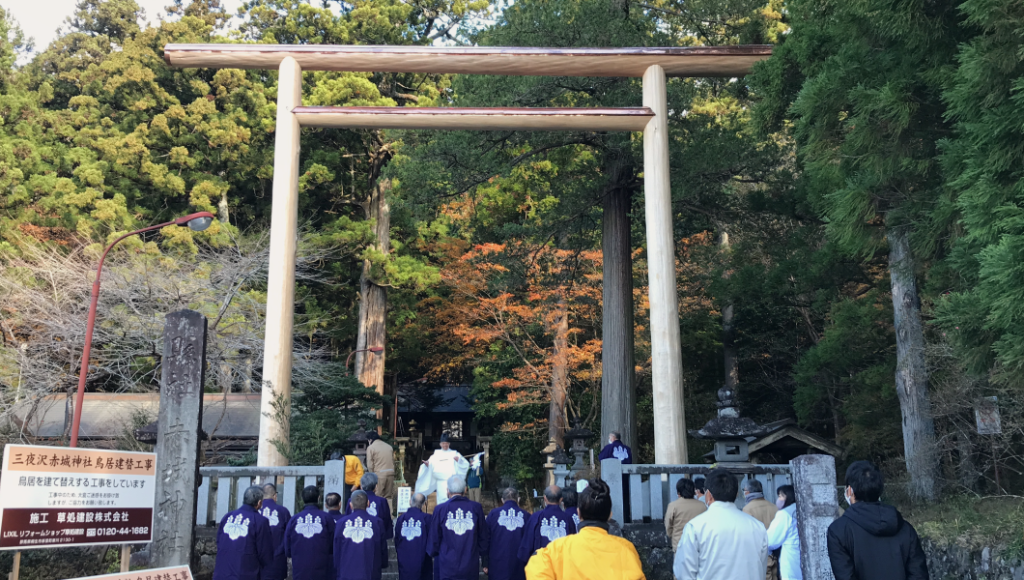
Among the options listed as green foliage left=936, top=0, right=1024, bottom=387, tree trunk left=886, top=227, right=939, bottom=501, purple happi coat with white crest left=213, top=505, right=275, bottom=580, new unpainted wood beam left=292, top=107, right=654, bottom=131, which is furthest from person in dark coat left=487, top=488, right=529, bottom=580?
tree trunk left=886, top=227, right=939, bottom=501

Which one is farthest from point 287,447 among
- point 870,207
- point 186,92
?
point 186,92

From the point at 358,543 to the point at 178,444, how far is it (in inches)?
67.5

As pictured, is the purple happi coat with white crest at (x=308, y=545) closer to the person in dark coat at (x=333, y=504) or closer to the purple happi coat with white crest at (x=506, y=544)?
the person in dark coat at (x=333, y=504)

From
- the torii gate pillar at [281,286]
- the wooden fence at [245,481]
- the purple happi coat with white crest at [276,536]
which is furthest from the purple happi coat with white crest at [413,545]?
the torii gate pillar at [281,286]

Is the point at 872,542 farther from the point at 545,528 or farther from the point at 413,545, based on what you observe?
the point at 413,545

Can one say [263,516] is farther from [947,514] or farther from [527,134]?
[527,134]

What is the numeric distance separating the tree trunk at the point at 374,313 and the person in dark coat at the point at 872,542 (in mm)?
19167

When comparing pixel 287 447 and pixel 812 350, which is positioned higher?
pixel 812 350

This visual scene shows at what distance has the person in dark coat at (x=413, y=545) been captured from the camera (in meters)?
7.14

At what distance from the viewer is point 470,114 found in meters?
10.9

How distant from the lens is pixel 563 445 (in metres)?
21.2

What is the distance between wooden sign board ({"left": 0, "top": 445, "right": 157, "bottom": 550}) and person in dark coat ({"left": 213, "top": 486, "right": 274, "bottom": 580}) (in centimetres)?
93

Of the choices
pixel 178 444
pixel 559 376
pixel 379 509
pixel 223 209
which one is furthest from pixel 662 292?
pixel 223 209

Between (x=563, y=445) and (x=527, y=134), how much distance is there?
10064mm
